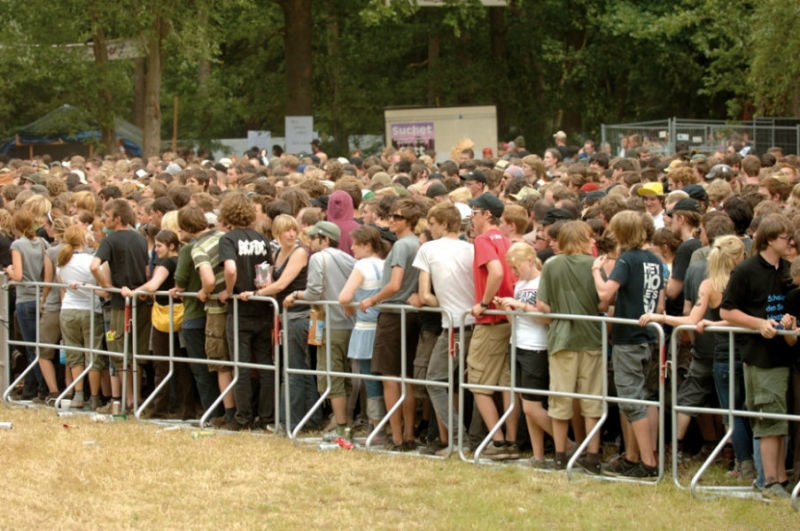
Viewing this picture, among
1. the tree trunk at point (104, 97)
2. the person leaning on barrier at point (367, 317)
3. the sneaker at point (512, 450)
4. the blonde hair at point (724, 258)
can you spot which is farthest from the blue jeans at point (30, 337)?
the tree trunk at point (104, 97)

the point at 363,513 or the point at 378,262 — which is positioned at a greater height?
the point at 378,262

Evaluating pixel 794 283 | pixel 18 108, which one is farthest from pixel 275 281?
pixel 18 108

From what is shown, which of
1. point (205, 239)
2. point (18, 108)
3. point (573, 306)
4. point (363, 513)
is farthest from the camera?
point (18, 108)

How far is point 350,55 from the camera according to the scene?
4019cm

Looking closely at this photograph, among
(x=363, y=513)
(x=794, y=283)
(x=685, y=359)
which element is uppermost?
(x=794, y=283)

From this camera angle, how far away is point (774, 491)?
848cm

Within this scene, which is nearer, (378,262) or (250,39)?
(378,262)

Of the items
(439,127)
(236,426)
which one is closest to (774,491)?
(236,426)

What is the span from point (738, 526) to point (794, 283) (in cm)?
164

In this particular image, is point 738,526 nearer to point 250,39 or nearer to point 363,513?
point 363,513

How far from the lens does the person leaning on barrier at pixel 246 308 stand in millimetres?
10948

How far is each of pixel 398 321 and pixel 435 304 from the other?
0.40m

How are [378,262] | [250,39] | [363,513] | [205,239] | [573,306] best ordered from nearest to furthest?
[363,513] → [573,306] → [378,262] → [205,239] → [250,39]

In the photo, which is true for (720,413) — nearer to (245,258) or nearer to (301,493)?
(301,493)
